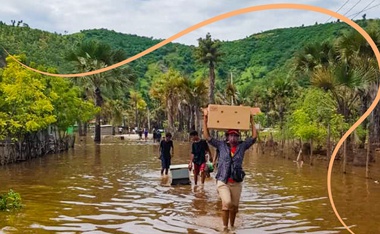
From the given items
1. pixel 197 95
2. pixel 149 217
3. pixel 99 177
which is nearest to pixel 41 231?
pixel 149 217

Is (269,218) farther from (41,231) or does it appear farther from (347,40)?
(347,40)

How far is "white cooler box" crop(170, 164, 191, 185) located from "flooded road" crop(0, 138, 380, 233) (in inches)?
15.1

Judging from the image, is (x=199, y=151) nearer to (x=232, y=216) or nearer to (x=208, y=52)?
(x=232, y=216)

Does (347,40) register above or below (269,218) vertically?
above

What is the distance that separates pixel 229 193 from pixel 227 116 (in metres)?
1.24

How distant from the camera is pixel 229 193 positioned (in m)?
8.61

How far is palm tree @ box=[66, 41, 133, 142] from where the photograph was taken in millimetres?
44906

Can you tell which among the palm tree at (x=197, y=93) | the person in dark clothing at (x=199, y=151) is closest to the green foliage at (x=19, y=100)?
the person in dark clothing at (x=199, y=151)

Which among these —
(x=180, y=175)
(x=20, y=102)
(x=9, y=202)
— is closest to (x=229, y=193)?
(x=9, y=202)

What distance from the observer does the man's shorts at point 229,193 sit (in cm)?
855

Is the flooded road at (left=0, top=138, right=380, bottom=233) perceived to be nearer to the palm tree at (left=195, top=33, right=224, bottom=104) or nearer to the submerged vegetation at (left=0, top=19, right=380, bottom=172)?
the submerged vegetation at (left=0, top=19, right=380, bottom=172)

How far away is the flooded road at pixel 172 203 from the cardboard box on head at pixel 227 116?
1754mm

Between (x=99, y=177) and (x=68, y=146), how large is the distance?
1991 centimetres

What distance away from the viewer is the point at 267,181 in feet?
55.6
